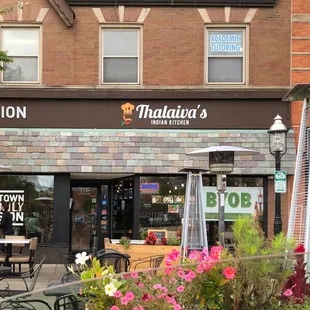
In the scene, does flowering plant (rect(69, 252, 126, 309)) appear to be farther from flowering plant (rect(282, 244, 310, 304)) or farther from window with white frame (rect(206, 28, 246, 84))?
window with white frame (rect(206, 28, 246, 84))

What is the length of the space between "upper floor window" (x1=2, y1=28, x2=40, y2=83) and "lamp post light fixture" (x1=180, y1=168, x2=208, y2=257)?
217 inches

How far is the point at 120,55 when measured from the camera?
14.4 m

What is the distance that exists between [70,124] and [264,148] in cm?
508

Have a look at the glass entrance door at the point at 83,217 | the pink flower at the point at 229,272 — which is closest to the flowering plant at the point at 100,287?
the pink flower at the point at 229,272

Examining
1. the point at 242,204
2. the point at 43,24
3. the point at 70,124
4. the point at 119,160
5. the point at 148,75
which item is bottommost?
the point at 242,204

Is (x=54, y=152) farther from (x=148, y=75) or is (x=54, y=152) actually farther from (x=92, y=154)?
(x=148, y=75)

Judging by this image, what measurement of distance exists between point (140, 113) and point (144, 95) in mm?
482

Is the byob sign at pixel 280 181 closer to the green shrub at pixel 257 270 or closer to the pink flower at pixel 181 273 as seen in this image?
the green shrub at pixel 257 270

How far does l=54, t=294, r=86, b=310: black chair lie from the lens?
4.60 m

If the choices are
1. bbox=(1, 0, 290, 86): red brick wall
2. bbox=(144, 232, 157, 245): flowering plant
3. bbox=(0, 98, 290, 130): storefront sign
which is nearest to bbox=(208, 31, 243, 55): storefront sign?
bbox=(1, 0, 290, 86): red brick wall

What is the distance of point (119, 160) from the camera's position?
13.7 metres

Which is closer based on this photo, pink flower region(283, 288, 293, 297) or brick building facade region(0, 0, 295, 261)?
pink flower region(283, 288, 293, 297)

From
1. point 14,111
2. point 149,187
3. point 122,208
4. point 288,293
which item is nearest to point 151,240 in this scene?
point 149,187

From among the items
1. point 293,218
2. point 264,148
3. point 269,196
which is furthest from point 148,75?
point 293,218
